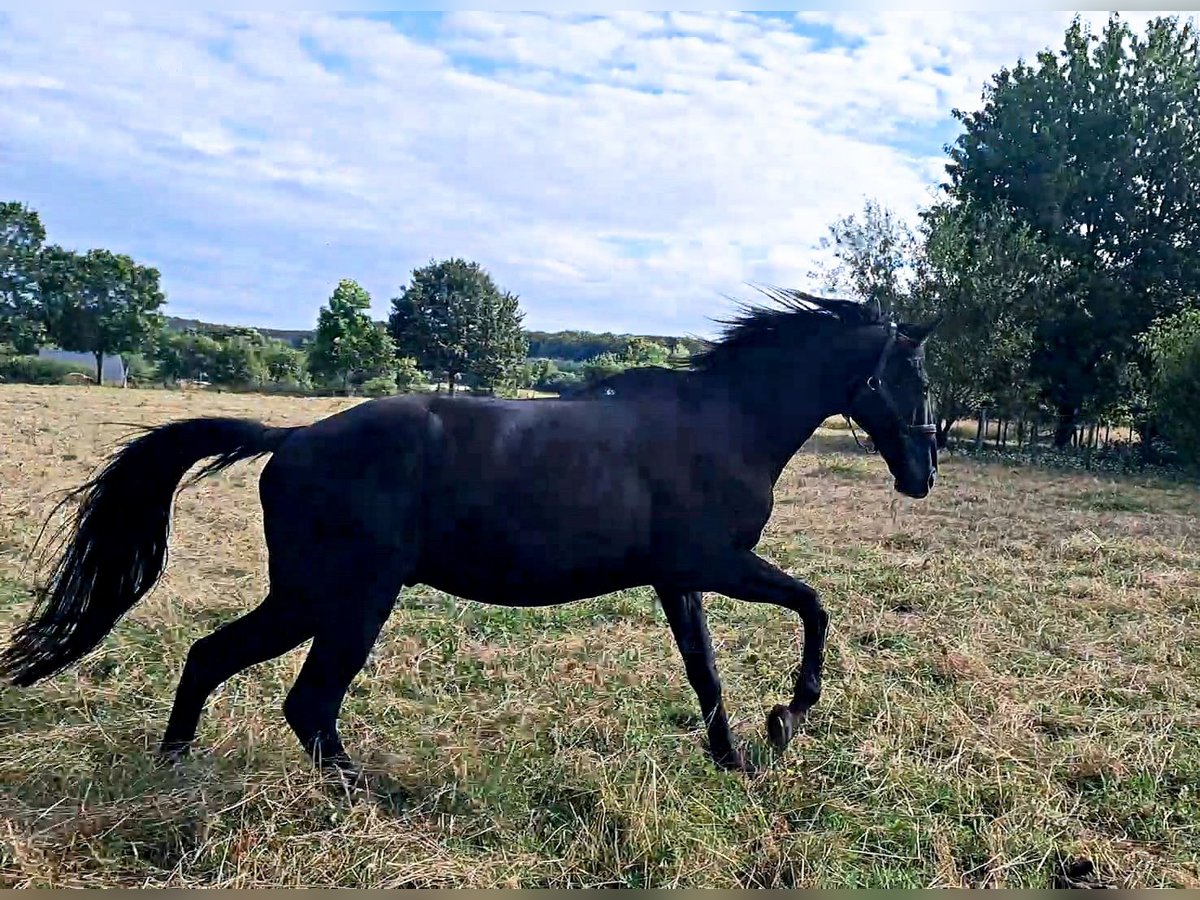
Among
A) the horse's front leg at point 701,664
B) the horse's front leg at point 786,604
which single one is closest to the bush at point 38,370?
the horse's front leg at point 701,664

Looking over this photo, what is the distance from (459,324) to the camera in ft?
16.8

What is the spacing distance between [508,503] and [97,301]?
26948 mm

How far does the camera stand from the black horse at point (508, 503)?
3.16 m

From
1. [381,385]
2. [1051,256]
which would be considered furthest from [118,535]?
[1051,256]

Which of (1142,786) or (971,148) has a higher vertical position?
(971,148)

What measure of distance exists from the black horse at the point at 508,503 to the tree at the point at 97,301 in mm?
22896

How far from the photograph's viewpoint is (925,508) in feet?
37.9

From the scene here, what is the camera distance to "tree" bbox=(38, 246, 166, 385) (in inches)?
942

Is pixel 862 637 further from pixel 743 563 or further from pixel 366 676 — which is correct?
pixel 366 676

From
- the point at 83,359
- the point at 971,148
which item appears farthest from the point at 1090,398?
the point at 83,359

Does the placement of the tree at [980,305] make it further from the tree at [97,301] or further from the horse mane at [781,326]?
the tree at [97,301]

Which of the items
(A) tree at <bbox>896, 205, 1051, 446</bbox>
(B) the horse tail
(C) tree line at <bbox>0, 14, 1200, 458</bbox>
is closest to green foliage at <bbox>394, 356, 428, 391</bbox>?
(B) the horse tail

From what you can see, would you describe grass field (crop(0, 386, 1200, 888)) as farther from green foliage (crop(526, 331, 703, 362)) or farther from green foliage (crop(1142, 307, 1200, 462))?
green foliage (crop(1142, 307, 1200, 462))

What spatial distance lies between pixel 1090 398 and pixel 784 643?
2040cm
